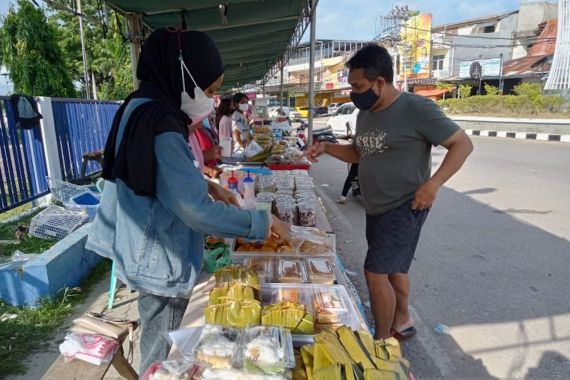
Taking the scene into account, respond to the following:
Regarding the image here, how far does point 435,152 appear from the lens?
1203 centimetres

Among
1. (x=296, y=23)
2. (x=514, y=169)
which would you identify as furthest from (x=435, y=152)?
(x=296, y=23)

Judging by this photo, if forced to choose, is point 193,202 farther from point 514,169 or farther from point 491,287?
point 514,169

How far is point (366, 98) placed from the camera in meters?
2.19

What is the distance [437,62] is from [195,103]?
132 feet

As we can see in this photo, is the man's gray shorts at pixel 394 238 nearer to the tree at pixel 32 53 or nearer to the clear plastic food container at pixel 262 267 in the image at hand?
the clear plastic food container at pixel 262 267

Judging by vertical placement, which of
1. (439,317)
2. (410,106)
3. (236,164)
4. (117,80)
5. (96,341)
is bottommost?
(439,317)

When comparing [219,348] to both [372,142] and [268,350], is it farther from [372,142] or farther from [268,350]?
[372,142]

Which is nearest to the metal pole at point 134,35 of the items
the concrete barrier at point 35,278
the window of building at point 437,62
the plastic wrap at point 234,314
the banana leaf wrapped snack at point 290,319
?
the concrete barrier at point 35,278

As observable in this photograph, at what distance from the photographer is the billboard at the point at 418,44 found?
113ft

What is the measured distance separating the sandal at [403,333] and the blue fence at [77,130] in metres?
5.65

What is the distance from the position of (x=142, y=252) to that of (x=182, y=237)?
5.7 inches

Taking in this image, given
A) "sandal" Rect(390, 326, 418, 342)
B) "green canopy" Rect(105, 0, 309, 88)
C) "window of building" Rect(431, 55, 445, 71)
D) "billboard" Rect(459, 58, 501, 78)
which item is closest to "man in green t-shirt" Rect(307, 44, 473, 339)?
"sandal" Rect(390, 326, 418, 342)

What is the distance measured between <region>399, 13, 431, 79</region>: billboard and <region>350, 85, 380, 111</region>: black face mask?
1373 inches

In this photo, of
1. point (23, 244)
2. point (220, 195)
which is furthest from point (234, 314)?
point (23, 244)
